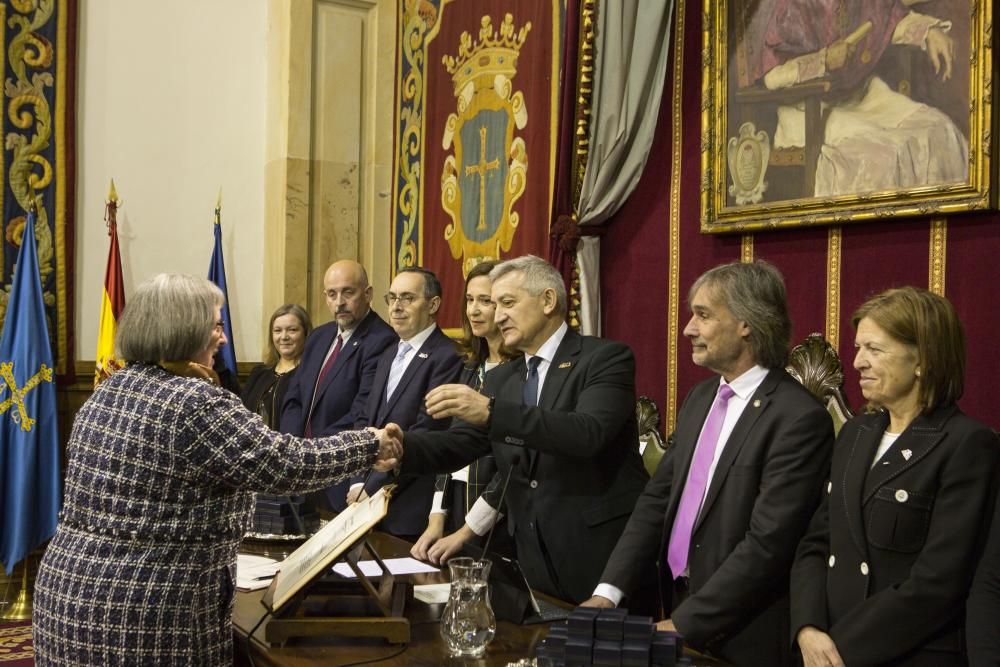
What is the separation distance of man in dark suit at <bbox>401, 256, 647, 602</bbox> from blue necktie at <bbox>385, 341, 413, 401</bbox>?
1266mm

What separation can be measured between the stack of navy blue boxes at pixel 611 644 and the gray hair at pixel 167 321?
3.58ft

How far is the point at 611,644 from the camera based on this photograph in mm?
1809

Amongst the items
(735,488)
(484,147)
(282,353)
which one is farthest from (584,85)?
(735,488)

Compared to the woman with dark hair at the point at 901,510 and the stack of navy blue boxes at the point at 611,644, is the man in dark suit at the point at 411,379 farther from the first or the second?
the stack of navy blue boxes at the point at 611,644

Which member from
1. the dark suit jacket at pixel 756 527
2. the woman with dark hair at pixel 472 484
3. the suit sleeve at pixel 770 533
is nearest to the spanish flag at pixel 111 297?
the woman with dark hair at pixel 472 484

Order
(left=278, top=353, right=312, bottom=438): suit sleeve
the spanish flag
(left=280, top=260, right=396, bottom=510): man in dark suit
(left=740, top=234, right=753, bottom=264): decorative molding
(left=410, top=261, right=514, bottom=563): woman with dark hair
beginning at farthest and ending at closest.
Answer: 1. the spanish flag
2. (left=278, top=353, right=312, bottom=438): suit sleeve
3. (left=280, top=260, right=396, bottom=510): man in dark suit
4. (left=740, top=234, right=753, bottom=264): decorative molding
5. (left=410, top=261, right=514, bottom=563): woman with dark hair

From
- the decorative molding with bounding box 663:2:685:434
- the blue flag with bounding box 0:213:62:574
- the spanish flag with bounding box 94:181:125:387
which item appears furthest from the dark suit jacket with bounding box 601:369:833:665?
the spanish flag with bounding box 94:181:125:387

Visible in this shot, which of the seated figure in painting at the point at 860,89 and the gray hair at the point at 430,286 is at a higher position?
the seated figure in painting at the point at 860,89

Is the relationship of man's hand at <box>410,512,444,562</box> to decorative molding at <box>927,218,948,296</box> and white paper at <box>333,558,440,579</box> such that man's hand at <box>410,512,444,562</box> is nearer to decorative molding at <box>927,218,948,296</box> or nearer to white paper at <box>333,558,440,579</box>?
white paper at <box>333,558,440,579</box>

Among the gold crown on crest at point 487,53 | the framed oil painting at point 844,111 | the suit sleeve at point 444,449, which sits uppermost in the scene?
the gold crown on crest at point 487,53

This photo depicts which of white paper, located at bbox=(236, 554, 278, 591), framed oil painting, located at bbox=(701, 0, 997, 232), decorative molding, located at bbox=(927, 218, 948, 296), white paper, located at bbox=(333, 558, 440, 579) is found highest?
framed oil painting, located at bbox=(701, 0, 997, 232)

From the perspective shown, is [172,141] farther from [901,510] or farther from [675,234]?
[901,510]

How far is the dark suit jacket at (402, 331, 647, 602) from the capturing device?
9.30ft

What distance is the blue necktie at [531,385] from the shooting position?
10.1 ft
